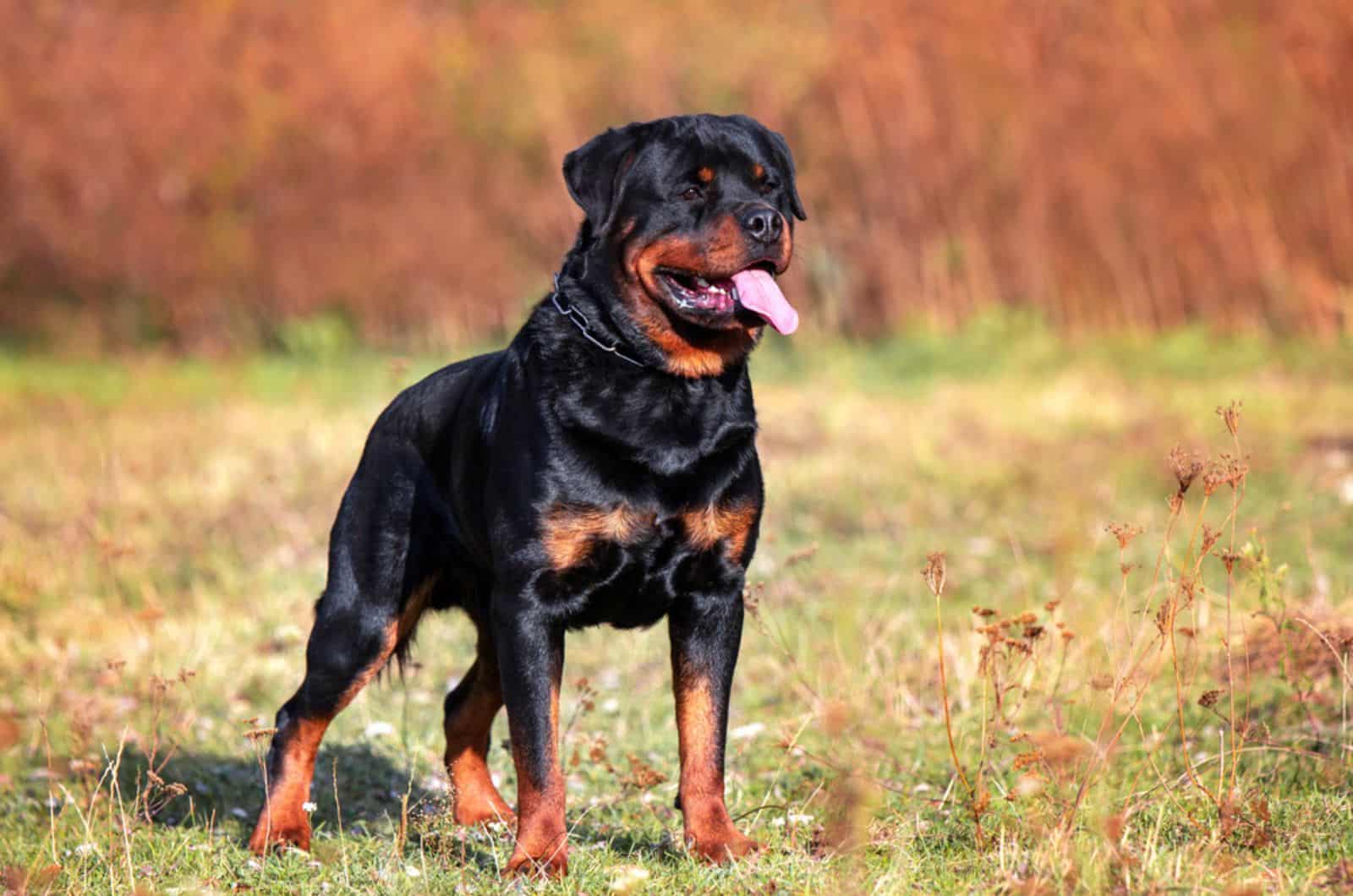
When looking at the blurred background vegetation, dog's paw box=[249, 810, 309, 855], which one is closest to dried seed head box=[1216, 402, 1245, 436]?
dog's paw box=[249, 810, 309, 855]

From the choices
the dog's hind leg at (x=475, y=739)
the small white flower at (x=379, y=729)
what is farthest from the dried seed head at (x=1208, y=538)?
the small white flower at (x=379, y=729)

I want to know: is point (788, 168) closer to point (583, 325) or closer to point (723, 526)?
point (583, 325)

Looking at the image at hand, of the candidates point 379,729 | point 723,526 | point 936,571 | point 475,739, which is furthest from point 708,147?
point 379,729

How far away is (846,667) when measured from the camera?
5.32 metres

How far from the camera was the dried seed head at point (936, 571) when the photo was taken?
131 inches

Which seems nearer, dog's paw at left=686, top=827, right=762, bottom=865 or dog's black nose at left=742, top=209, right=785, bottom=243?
dog's paw at left=686, top=827, right=762, bottom=865

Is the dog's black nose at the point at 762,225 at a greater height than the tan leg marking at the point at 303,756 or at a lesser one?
greater

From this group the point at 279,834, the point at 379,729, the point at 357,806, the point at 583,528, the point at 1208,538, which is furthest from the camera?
the point at 379,729

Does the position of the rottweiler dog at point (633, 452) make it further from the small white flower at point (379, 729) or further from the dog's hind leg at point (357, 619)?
the small white flower at point (379, 729)

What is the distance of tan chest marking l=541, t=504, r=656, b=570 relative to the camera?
11.6 ft

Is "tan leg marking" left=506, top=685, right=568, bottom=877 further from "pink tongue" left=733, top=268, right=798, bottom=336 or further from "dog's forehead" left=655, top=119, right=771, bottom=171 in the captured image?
"dog's forehead" left=655, top=119, right=771, bottom=171

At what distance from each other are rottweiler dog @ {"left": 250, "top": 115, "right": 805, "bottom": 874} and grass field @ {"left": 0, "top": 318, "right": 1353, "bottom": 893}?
291 mm

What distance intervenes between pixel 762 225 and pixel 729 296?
0.18 meters


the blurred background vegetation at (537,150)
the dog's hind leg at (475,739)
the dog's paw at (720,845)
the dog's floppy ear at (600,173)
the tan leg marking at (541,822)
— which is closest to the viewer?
the tan leg marking at (541,822)
